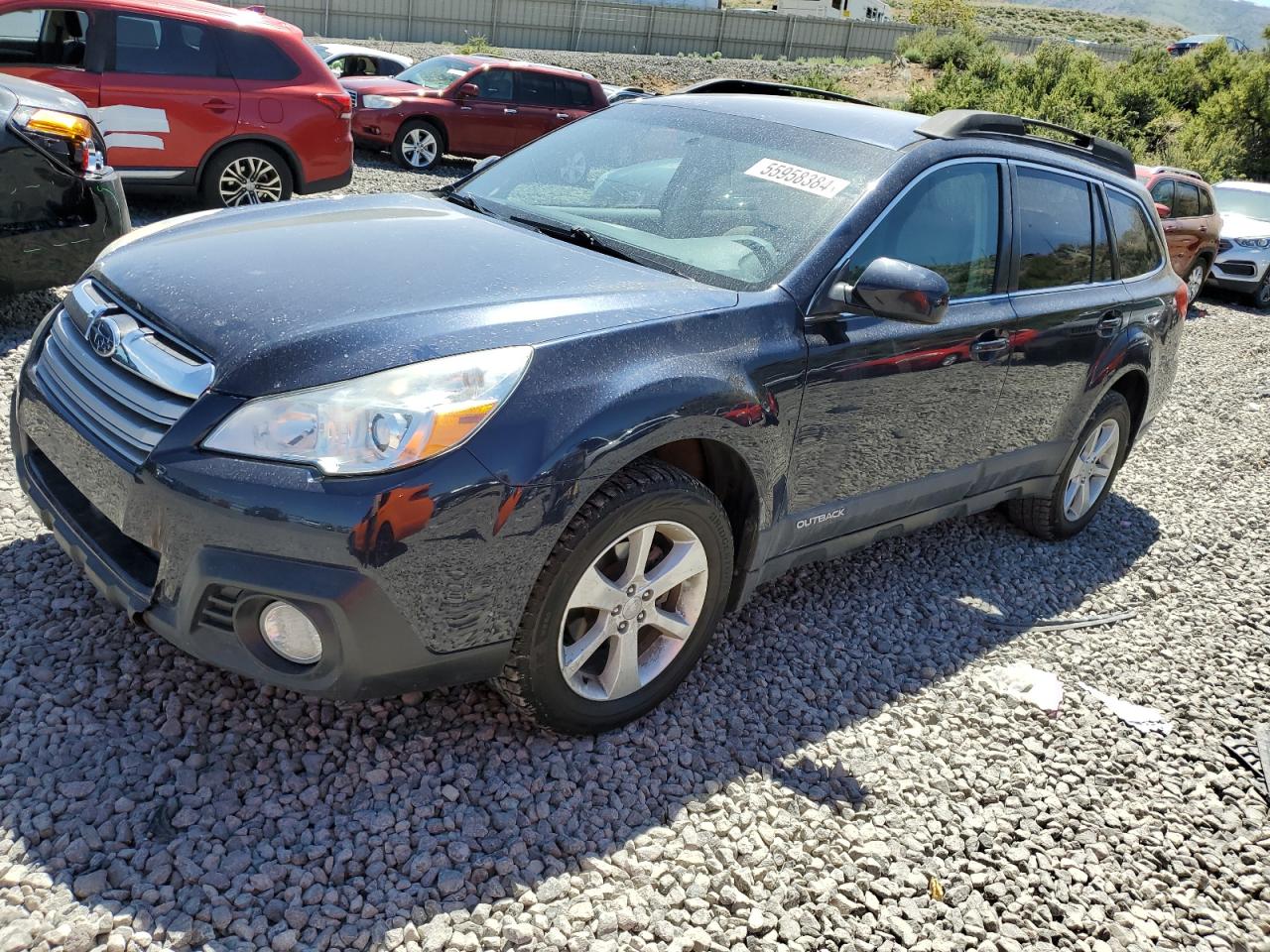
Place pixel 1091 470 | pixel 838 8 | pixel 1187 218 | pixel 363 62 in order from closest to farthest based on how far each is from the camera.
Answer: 1. pixel 1091 470
2. pixel 1187 218
3. pixel 363 62
4. pixel 838 8

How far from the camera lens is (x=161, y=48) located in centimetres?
812

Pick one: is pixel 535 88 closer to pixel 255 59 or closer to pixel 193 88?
pixel 255 59

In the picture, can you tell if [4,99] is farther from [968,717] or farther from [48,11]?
[968,717]

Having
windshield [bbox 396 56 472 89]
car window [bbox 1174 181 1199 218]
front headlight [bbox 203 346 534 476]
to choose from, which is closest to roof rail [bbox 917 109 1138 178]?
front headlight [bbox 203 346 534 476]

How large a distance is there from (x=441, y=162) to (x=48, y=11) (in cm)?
703

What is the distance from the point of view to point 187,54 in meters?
8.22

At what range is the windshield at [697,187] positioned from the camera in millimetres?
3369

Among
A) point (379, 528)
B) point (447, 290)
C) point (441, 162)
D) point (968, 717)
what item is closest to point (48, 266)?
point (447, 290)

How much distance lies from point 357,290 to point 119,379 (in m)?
0.63

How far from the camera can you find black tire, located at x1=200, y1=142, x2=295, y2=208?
8531 mm

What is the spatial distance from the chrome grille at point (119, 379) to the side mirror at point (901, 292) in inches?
71.1

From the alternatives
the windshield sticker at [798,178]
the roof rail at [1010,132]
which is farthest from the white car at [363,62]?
the windshield sticker at [798,178]

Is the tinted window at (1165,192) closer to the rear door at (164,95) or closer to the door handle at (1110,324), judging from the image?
the door handle at (1110,324)

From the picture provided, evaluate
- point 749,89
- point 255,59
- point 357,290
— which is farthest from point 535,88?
point 357,290
